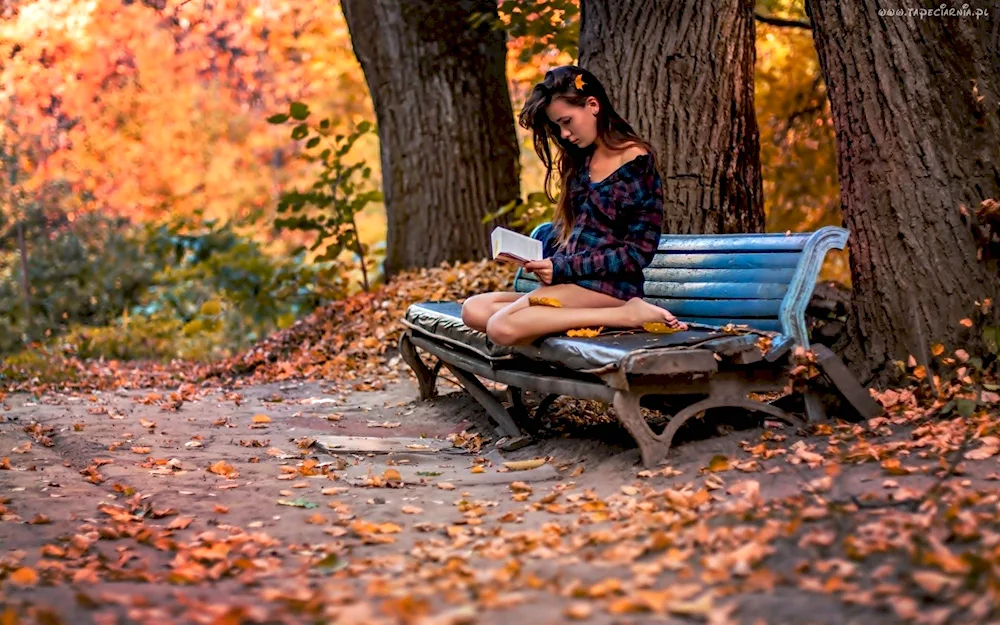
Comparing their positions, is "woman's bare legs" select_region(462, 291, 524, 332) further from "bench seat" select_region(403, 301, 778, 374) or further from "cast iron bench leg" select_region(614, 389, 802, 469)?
"cast iron bench leg" select_region(614, 389, 802, 469)

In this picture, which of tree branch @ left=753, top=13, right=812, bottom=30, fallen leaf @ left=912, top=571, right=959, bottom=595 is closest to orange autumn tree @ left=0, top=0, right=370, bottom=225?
tree branch @ left=753, top=13, right=812, bottom=30

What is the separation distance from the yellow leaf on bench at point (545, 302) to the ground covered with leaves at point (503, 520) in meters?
0.69

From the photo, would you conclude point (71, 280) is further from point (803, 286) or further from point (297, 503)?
point (803, 286)

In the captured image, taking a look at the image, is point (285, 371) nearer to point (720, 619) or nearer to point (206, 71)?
point (720, 619)

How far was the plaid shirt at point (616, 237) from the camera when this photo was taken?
5.18 m

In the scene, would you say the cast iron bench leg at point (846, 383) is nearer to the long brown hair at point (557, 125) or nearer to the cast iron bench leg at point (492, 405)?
the long brown hair at point (557, 125)

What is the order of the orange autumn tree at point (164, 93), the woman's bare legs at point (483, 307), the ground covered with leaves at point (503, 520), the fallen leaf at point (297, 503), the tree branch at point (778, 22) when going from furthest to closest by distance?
the orange autumn tree at point (164, 93) < the tree branch at point (778, 22) < the woman's bare legs at point (483, 307) < the fallen leaf at point (297, 503) < the ground covered with leaves at point (503, 520)

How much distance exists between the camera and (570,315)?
5121 millimetres

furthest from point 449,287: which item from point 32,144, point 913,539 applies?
point 32,144

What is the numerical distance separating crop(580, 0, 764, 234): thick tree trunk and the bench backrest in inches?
26.1

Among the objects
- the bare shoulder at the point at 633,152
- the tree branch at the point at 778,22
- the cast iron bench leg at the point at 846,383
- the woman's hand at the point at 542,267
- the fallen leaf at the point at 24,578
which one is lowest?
the fallen leaf at the point at 24,578

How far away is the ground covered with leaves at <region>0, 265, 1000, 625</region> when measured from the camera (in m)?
3.05

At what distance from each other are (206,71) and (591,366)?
63.8 ft

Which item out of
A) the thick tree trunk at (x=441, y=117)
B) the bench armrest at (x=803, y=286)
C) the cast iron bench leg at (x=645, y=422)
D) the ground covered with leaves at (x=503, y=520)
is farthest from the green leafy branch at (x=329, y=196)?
the cast iron bench leg at (x=645, y=422)
